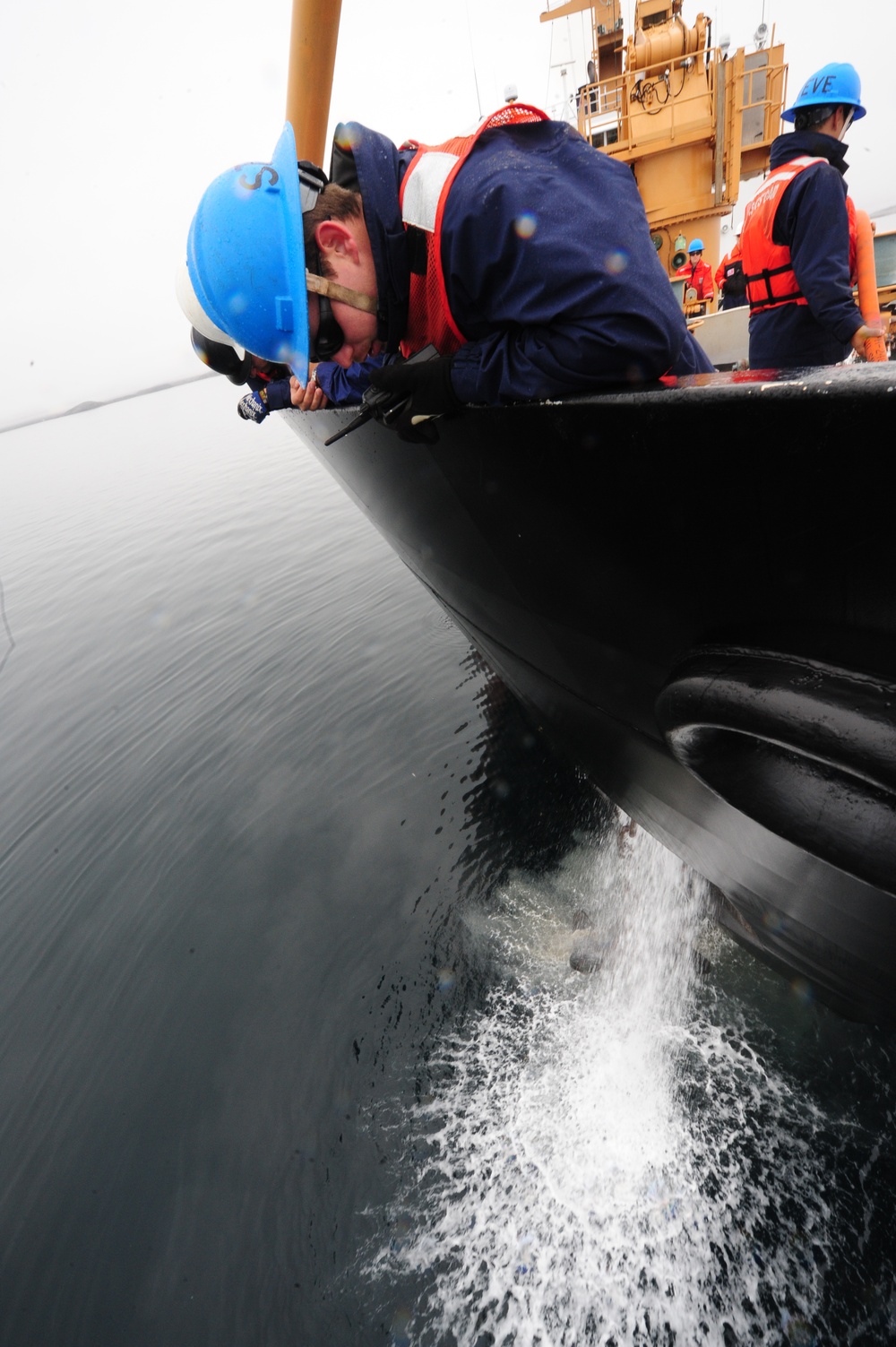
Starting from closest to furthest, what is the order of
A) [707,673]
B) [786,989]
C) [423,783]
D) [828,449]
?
1. [828,449]
2. [707,673]
3. [786,989]
4. [423,783]

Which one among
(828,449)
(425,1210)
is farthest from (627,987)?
(828,449)

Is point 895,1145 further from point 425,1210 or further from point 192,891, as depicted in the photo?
point 192,891

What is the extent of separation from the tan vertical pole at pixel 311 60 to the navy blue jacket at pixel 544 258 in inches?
87.0

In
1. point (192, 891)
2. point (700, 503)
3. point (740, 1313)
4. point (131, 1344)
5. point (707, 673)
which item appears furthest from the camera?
point (192, 891)

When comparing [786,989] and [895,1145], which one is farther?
[786,989]

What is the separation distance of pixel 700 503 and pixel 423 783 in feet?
11.3

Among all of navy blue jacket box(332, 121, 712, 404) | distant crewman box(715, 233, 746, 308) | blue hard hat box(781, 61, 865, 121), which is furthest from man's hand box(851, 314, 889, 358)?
distant crewman box(715, 233, 746, 308)

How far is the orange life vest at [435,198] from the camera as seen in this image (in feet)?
4.00

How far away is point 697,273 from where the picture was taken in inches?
403

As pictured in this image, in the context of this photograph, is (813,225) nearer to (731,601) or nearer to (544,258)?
(544,258)

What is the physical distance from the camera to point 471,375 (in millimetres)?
1344

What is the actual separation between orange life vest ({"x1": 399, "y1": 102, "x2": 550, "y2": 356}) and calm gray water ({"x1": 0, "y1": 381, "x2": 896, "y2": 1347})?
2.80 m

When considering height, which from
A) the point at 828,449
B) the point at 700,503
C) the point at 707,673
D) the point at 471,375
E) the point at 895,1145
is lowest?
the point at 895,1145

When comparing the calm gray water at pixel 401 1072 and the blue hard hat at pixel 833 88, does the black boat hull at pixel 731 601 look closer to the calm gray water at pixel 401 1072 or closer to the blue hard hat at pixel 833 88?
the calm gray water at pixel 401 1072
